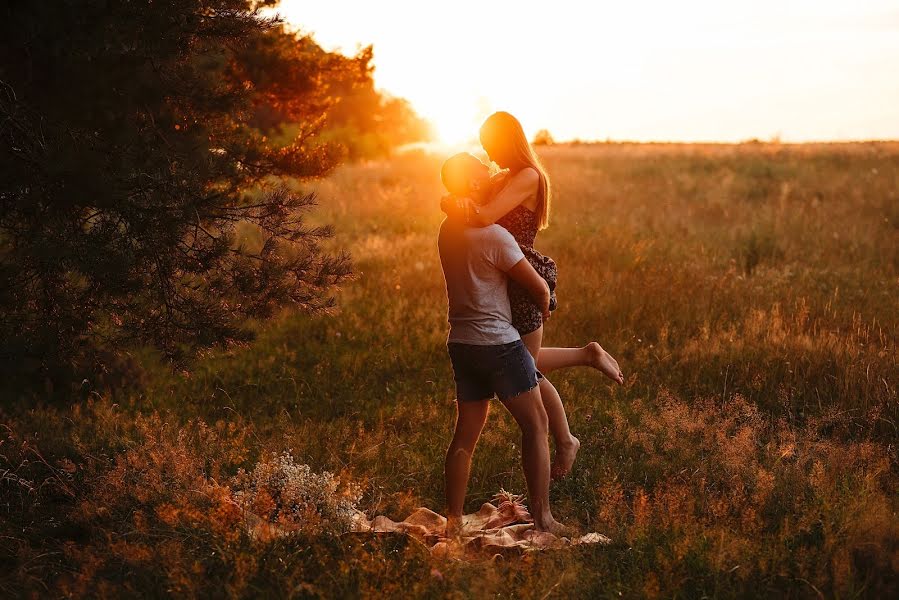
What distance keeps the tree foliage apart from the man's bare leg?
1787mm

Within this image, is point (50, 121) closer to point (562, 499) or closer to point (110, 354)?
point (110, 354)

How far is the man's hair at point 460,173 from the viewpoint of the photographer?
4.37 m

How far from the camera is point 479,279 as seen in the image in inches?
170

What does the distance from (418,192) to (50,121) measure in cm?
1353

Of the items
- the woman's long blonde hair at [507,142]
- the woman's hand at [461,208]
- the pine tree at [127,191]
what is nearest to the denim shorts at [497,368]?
the woman's hand at [461,208]

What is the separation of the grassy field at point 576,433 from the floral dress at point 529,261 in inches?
43.9

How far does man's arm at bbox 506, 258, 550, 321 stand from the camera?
4.29 meters

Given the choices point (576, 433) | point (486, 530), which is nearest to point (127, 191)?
point (486, 530)

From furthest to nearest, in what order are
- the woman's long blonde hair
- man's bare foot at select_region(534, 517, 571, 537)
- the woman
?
1. man's bare foot at select_region(534, 517, 571, 537)
2. the woman's long blonde hair
3. the woman

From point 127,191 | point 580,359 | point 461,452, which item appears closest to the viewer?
point 461,452

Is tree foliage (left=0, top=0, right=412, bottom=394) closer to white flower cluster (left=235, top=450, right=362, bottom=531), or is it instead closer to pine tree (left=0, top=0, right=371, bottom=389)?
pine tree (left=0, top=0, right=371, bottom=389)

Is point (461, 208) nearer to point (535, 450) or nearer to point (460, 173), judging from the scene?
point (460, 173)

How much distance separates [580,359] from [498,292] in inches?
40.8

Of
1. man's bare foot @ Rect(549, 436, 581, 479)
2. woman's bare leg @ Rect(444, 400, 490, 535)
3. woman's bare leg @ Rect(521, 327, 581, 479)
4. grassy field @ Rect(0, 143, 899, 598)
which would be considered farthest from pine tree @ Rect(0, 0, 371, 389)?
man's bare foot @ Rect(549, 436, 581, 479)
